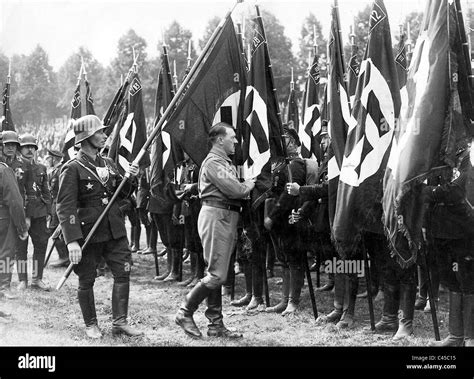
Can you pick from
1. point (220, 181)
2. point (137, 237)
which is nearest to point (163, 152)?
point (220, 181)

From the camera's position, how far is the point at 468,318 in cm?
616

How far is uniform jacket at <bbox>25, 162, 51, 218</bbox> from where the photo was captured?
33.8 ft

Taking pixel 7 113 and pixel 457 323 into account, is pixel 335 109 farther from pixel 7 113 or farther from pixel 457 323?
pixel 7 113

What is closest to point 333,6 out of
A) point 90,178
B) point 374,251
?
point 374,251

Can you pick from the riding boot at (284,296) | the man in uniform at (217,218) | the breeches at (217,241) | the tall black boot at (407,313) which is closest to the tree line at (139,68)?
the riding boot at (284,296)

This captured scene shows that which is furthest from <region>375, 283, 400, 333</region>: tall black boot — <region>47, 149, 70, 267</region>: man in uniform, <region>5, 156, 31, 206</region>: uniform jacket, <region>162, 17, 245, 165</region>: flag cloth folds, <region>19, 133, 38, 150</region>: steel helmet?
<region>47, 149, 70, 267</region>: man in uniform

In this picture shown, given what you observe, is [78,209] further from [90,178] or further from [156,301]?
[156,301]

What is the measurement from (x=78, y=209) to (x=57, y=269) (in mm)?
5860

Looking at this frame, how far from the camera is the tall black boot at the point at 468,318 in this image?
241 inches

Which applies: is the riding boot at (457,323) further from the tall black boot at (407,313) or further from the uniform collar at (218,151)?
the uniform collar at (218,151)

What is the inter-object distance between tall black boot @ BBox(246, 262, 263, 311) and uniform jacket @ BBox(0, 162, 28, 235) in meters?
3.61

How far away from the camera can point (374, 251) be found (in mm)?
7363

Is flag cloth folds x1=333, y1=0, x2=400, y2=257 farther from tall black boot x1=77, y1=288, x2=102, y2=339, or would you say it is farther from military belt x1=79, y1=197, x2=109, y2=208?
tall black boot x1=77, y1=288, x2=102, y2=339

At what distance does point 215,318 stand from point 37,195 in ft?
16.1
